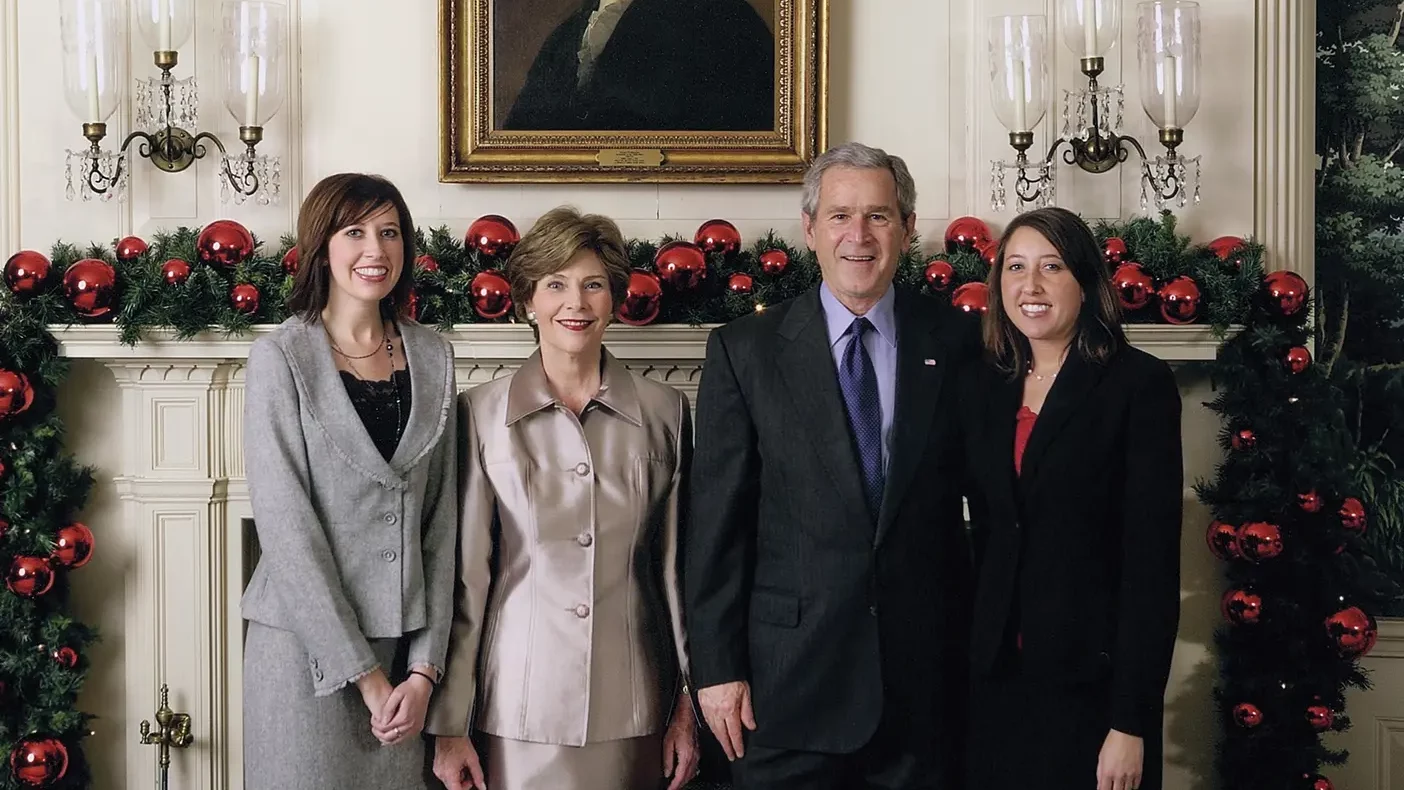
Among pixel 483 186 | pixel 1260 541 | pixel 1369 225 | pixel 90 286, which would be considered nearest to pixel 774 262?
pixel 483 186

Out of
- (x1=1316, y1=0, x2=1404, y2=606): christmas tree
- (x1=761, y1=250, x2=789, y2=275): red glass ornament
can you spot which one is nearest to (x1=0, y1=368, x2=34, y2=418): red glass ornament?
(x1=761, y1=250, x2=789, y2=275): red glass ornament

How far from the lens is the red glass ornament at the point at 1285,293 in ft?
10.5

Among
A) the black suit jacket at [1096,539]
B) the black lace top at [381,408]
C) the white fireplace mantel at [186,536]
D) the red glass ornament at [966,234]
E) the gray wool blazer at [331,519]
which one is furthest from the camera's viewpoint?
the white fireplace mantel at [186,536]

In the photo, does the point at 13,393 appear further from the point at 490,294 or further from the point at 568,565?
Result: the point at 568,565

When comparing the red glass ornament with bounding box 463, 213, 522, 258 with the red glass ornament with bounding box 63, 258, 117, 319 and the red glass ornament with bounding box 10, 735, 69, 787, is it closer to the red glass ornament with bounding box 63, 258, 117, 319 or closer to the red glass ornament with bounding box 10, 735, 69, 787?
the red glass ornament with bounding box 63, 258, 117, 319

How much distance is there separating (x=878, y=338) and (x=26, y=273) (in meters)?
2.16

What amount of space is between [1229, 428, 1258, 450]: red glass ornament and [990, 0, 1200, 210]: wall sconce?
635mm

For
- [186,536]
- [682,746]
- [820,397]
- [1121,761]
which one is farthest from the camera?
[186,536]

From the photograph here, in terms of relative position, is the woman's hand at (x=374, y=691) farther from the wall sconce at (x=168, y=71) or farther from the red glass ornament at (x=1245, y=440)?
the red glass ornament at (x=1245, y=440)

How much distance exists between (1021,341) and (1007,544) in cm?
37

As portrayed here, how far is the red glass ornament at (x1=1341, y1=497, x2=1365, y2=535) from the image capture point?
3137 mm

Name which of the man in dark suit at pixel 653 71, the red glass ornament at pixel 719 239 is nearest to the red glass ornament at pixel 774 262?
the red glass ornament at pixel 719 239

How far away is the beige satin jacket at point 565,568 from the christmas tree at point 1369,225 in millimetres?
2251

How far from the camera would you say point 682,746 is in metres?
2.46
